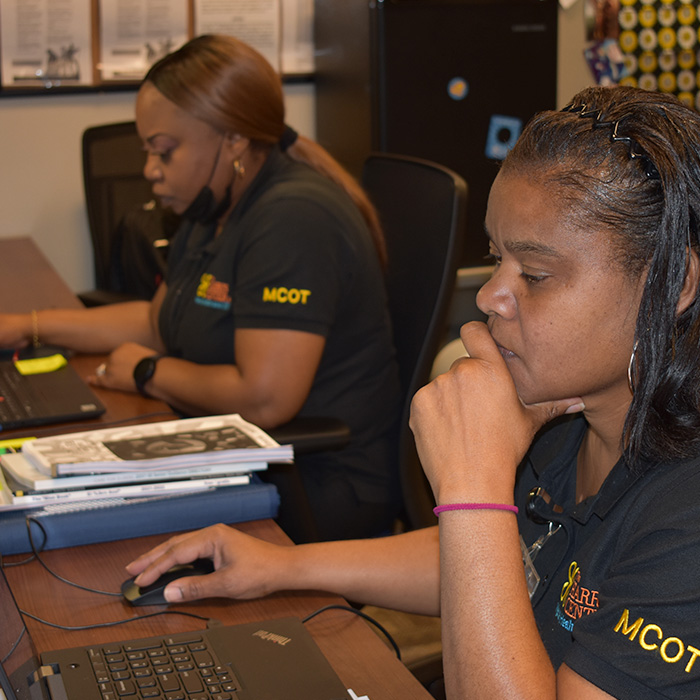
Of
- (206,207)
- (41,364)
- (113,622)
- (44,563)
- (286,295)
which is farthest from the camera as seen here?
(206,207)

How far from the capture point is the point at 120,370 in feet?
5.90

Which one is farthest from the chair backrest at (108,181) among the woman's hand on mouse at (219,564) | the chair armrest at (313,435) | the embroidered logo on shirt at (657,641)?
the embroidered logo on shirt at (657,641)

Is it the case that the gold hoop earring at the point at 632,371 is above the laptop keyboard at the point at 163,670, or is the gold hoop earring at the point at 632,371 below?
above

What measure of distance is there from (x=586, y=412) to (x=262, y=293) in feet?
2.72

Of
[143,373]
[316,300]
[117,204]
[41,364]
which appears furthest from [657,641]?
[117,204]

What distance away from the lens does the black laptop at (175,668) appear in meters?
0.85

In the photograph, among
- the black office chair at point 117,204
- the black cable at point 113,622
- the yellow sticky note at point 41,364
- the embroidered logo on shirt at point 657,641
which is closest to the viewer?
the embroidered logo on shirt at point 657,641

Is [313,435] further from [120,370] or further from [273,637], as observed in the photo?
[273,637]

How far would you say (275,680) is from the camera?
89cm

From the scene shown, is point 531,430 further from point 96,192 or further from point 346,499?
point 96,192

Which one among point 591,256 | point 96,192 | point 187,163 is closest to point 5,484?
point 591,256

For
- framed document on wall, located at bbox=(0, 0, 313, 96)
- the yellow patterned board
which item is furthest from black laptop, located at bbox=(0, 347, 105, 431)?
the yellow patterned board

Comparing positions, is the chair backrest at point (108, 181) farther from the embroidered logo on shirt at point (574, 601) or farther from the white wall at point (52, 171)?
the embroidered logo on shirt at point (574, 601)

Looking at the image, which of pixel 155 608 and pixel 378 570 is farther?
pixel 378 570
